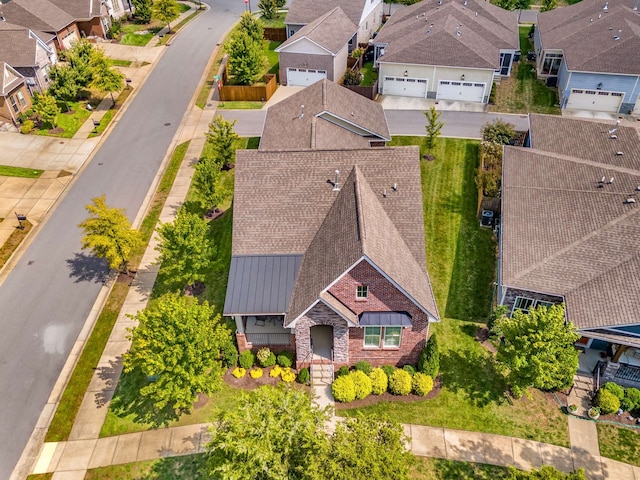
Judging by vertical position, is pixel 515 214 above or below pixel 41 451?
above

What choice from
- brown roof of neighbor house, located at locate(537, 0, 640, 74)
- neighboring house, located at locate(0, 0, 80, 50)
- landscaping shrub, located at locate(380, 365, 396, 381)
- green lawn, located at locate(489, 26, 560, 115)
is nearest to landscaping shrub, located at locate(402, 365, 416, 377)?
landscaping shrub, located at locate(380, 365, 396, 381)

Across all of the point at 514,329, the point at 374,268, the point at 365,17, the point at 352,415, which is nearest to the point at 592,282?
the point at 514,329

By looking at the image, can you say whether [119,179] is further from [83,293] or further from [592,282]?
[592,282]

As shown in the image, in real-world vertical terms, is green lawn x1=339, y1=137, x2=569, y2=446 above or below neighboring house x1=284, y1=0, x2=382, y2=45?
below

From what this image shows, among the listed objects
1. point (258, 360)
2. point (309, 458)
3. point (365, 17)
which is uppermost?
point (365, 17)

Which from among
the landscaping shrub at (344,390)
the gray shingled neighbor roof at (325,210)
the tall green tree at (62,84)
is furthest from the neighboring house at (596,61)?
the tall green tree at (62,84)

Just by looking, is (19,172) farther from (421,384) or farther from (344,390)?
(421,384)

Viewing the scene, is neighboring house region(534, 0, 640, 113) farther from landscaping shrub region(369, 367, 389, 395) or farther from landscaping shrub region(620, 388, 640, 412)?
landscaping shrub region(369, 367, 389, 395)
